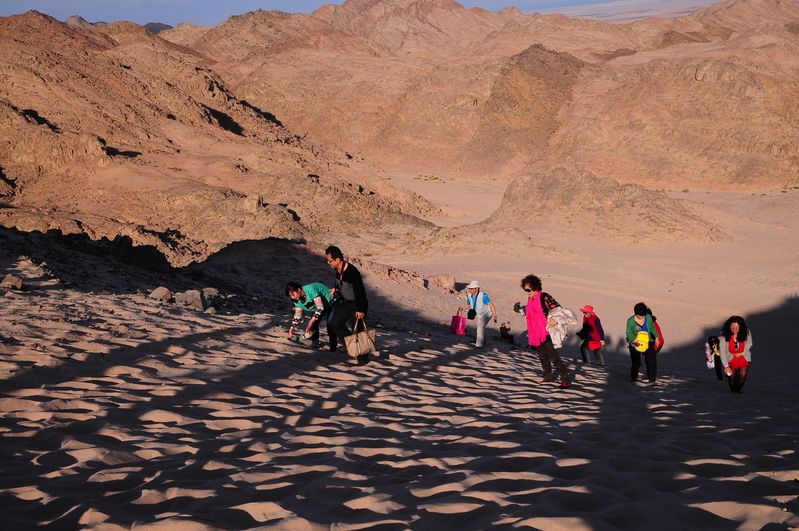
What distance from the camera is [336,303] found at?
8453mm

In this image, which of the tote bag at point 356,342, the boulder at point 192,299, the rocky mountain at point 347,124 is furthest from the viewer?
the rocky mountain at point 347,124

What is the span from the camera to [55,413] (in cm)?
533

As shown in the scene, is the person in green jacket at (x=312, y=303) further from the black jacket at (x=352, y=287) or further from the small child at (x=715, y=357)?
the small child at (x=715, y=357)

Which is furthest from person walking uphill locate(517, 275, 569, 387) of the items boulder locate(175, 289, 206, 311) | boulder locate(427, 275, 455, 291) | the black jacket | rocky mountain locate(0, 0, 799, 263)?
rocky mountain locate(0, 0, 799, 263)

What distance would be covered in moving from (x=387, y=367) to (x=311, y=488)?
461 cm

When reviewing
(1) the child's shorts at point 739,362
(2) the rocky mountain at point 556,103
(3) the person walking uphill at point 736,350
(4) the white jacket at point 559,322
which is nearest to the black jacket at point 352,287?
Result: (4) the white jacket at point 559,322

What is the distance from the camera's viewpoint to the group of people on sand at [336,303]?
319 inches

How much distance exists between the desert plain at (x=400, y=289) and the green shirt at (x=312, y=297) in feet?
1.79

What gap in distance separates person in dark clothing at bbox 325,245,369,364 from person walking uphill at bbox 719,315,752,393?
4438mm

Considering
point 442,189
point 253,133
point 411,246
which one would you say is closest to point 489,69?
point 442,189

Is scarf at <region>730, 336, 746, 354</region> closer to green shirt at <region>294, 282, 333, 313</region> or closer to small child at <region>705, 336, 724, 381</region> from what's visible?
small child at <region>705, 336, 724, 381</region>

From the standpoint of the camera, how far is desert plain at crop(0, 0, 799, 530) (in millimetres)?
4203

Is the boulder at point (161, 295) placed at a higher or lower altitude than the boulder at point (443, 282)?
lower

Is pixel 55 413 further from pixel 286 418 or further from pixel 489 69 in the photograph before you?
pixel 489 69
